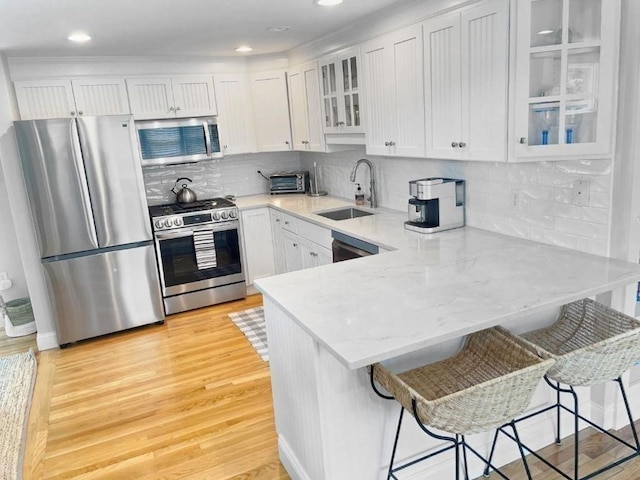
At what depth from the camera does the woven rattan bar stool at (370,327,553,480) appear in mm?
1541

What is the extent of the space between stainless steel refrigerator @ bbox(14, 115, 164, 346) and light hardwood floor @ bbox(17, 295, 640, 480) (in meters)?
0.29

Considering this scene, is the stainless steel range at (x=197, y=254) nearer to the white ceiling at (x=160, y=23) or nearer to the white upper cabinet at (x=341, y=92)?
the white upper cabinet at (x=341, y=92)

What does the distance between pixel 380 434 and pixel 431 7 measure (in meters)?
2.30

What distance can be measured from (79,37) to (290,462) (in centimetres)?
308

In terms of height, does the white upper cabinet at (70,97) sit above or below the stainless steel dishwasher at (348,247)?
above

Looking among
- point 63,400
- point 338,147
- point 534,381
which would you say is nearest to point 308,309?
point 534,381

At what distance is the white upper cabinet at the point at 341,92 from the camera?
366 cm

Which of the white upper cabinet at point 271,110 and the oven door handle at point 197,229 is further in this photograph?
the white upper cabinet at point 271,110

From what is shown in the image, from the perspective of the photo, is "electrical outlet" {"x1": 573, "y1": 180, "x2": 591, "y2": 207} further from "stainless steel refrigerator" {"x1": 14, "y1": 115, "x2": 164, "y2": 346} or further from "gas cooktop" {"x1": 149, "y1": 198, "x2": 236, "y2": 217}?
"stainless steel refrigerator" {"x1": 14, "y1": 115, "x2": 164, "y2": 346}

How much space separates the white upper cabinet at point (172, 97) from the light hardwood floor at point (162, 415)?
80.2 inches

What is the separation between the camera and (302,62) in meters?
4.40

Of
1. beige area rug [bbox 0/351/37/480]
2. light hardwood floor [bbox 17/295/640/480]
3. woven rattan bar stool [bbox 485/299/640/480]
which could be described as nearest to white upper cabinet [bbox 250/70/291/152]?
light hardwood floor [bbox 17/295/640/480]

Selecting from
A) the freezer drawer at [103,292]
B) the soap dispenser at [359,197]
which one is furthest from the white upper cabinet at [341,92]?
the freezer drawer at [103,292]

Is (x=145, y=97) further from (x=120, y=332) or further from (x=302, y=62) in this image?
(x=120, y=332)
